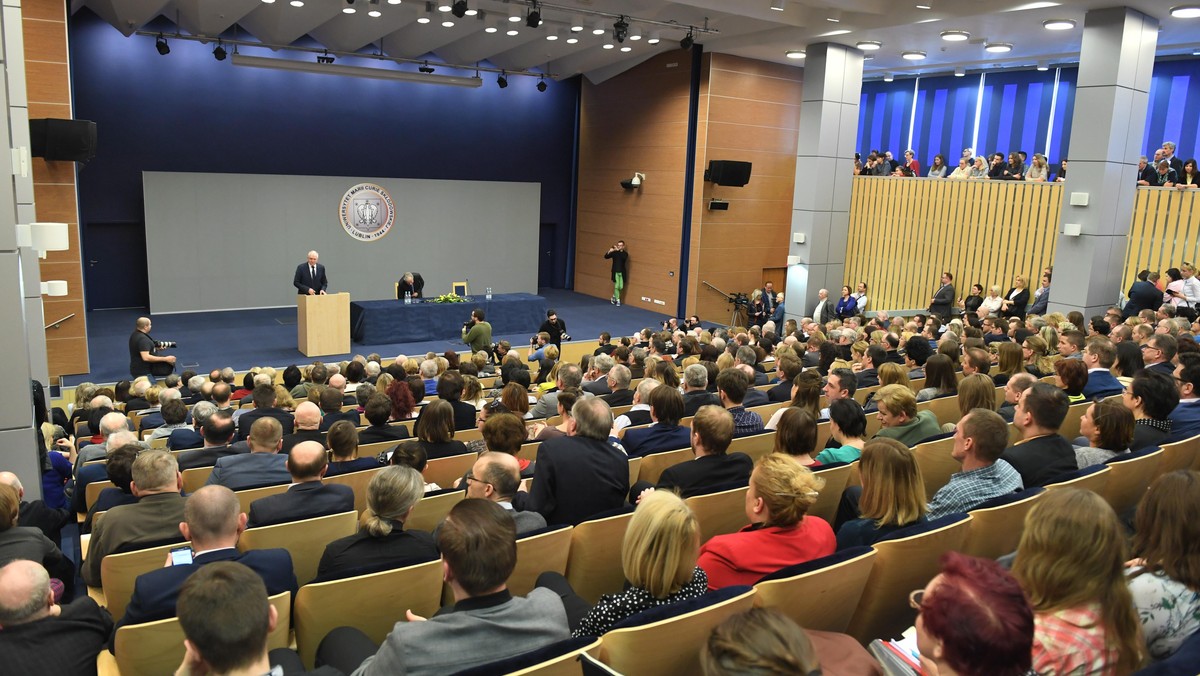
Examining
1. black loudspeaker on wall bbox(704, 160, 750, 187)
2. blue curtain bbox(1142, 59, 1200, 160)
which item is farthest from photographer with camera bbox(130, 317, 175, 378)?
blue curtain bbox(1142, 59, 1200, 160)

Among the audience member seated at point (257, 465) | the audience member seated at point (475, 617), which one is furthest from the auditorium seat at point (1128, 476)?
the audience member seated at point (257, 465)

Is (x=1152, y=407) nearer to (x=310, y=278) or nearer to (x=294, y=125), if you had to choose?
(x=310, y=278)

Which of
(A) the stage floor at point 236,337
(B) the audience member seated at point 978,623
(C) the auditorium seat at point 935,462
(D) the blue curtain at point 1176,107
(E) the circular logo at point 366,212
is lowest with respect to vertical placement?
(A) the stage floor at point 236,337

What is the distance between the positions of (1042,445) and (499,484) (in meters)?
2.45

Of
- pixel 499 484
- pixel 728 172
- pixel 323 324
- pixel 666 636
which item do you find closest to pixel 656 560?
pixel 666 636

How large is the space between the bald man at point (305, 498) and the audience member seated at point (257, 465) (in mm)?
638

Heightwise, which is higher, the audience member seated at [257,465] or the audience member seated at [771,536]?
the audience member seated at [771,536]

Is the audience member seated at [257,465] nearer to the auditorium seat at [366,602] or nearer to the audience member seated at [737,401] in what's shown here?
the auditorium seat at [366,602]

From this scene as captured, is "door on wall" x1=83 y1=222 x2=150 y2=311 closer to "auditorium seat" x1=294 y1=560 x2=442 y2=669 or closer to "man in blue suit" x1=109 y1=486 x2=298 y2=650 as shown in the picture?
"man in blue suit" x1=109 y1=486 x2=298 y2=650

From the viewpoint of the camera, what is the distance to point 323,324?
12.1m

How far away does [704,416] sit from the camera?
12.2ft

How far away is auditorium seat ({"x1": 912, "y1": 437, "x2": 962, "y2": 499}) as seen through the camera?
4.07m

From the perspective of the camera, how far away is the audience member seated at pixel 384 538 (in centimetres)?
304

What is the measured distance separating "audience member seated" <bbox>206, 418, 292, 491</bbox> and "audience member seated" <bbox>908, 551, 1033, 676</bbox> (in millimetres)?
3478
